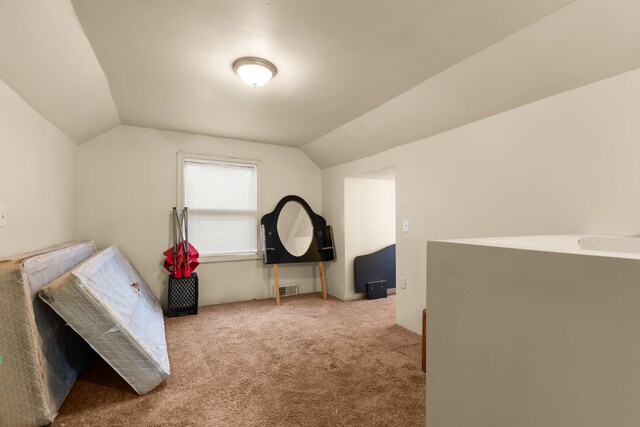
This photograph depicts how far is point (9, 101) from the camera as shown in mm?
1903

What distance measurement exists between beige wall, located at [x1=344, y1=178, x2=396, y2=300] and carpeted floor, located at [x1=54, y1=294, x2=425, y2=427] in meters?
1.14

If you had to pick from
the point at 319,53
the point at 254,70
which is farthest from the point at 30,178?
the point at 319,53

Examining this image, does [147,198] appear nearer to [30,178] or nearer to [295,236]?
[30,178]

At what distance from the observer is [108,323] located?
5.89 ft

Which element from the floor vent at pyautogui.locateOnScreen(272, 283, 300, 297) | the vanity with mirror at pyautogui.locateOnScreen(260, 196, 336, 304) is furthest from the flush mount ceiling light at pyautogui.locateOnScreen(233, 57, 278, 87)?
the floor vent at pyautogui.locateOnScreen(272, 283, 300, 297)

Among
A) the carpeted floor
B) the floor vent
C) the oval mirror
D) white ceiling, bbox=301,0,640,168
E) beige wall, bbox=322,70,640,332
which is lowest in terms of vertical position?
the carpeted floor

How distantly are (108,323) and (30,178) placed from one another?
130cm

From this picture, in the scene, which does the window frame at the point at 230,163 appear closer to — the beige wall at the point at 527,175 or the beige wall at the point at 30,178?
the beige wall at the point at 30,178

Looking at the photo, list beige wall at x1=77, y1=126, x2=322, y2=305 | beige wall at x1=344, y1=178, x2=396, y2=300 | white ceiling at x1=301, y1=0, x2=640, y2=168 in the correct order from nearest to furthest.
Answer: white ceiling at x1=301, y1=0, x2=640, y2=168, beige wall at x1=77, y1=126, x2=322, y2=305, beige wall at x1=344, y1=178, x2=396, y2=300

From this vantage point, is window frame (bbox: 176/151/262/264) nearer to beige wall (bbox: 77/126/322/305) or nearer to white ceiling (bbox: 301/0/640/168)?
beige wall (bbox: 77/126/322/305)

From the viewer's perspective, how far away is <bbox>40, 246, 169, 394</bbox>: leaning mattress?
67.7 inches

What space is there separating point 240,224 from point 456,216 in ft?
8.68

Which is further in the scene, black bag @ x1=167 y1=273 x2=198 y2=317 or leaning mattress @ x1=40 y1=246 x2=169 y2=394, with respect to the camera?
black bag @ x1=167 y1=273 x2=198 y2=317

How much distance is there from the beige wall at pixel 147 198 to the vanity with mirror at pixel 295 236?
248 millimetres
